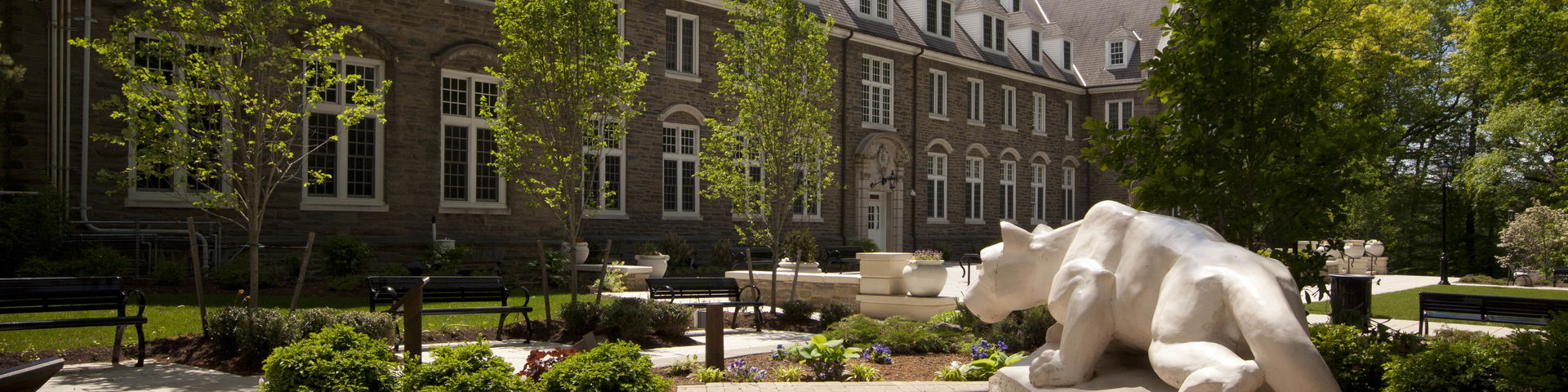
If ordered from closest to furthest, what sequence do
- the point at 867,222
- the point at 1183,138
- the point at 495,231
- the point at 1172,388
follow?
the point at 1172,388, the point at 1183,138, the point at 495,231, the point at 867,222

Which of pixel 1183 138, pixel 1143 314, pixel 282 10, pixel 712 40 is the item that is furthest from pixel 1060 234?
pixel 712 40

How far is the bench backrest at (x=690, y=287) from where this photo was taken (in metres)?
13.8

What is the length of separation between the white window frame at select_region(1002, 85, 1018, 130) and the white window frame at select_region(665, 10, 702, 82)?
1555 centimetres

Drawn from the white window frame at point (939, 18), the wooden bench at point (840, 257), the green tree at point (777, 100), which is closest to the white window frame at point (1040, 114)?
the white window frame at point (939, 18)

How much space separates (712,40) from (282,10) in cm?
1552

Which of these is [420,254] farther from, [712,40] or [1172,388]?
[1172,388]

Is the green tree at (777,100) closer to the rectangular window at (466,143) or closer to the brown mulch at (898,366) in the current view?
the brown mulch at (898,366)

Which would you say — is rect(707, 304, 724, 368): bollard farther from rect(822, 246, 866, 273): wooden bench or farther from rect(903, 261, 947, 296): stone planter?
rect(822, 246, 866, 273): wooden bench

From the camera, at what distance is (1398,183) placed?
1458 inches

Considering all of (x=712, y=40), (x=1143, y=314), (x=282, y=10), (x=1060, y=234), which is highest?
(x=712, y=40)

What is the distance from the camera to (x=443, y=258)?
739 inches

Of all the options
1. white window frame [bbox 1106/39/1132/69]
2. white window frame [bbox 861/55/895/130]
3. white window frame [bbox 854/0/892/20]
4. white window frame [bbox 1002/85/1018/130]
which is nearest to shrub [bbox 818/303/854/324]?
white window frame [bbox 861/55/895/130]

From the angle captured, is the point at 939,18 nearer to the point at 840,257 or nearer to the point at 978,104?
the point at 978,104

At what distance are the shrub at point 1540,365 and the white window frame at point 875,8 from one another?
84.8ft
